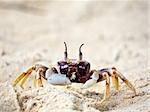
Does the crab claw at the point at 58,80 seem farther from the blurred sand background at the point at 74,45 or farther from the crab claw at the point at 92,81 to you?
the crab claw at the point at 92,81

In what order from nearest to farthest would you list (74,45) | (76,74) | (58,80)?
(58,80), (76,74), (74,45)

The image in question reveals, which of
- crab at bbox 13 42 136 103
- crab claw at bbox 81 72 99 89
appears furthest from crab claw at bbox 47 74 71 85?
crab claw at bbox 81 72 99 89

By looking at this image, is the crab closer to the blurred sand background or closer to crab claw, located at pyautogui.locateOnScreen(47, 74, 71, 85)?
crab claw, located at pyautogui.locateOnScreen(47, 74, 71, 85)

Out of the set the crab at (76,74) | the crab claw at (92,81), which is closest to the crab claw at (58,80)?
the crab at (76,74)

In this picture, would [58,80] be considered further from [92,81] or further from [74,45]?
[74,45]

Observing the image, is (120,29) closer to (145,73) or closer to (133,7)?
(133,7)

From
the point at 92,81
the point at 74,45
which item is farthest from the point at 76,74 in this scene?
the point at 74,45

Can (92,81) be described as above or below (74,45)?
below

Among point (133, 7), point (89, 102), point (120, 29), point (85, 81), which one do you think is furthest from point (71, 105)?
point (133, 7)

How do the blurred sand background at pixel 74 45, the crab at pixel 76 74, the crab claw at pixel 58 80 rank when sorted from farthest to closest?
the crab at pixel 76 74, the crab claw at pixel 58 80, the blurred sand background at pixel 74 45
